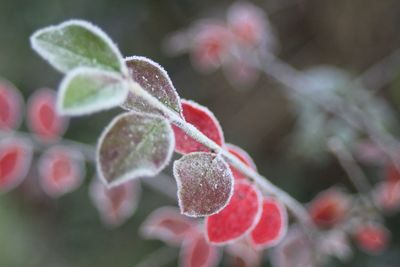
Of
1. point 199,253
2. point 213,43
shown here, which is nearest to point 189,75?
point 213,43

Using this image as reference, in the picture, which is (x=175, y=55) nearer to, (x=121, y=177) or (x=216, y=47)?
(x=216, y=47)

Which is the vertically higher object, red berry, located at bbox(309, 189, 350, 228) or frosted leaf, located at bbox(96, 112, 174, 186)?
frosted leaf, located at bbox(96, 112, 174, 186)

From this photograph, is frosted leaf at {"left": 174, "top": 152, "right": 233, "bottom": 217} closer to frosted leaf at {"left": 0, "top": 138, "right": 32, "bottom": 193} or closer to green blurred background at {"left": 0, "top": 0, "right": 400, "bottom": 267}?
frosted leaf at {"left": 0, "top": 138, "right": 32, "bottom": 193}

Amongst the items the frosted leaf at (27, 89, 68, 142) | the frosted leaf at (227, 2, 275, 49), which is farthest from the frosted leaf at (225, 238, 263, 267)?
the frosted leaf at (227, 2, 275, 49)

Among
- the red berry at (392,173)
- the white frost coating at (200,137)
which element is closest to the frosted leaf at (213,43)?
the red berry at (392,173)

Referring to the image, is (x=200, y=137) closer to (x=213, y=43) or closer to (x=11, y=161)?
(x=11, y=161)

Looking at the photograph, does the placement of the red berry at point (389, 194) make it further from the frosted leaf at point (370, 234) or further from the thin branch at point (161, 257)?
the thin branch at point (161, 257)

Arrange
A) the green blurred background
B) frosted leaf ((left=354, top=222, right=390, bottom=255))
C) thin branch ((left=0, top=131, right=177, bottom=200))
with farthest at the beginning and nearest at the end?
the green blurred background
thin branch ((left=0, top=131, right=177, bottom=200))
frosted leaf ((left=354, top=222, right=390, bottom=255))
